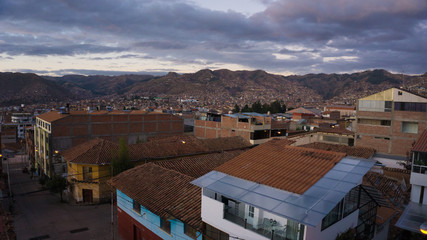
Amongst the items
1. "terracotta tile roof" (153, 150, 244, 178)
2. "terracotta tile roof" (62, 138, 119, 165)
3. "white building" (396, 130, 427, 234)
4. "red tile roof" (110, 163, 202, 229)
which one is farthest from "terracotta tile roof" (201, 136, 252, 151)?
"white building" (396, 130, 427, 234)

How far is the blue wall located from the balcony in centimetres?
240

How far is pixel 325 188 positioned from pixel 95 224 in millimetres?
17781

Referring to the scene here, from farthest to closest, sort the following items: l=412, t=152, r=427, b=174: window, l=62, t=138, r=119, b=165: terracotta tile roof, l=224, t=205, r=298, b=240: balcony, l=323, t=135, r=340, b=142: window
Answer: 1. l=323, t=135, r=340, b=142: window
2. l=62, t=138, r=119, b=165: terracotta tile roof
3. l=412, t=152, r=427, b=174: window
4. l=224, t=205, r=298, b=240: balcony

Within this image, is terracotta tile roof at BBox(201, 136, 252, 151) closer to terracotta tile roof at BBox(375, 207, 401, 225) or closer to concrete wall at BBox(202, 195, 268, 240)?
terracotta tile roof at BBox(375, 207, 401, 225)

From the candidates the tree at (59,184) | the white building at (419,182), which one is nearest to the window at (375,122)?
the white building at (419,182)

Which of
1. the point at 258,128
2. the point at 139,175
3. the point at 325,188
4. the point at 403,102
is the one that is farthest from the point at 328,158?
the point at 258,128

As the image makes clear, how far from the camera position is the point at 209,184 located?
34.0 feet

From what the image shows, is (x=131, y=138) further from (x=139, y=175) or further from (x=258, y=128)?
(x=139, y=175)

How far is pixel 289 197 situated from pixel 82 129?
3674 centimetres

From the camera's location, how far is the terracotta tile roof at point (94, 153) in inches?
989

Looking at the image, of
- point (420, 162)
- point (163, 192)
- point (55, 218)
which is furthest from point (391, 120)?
point (55, 218)

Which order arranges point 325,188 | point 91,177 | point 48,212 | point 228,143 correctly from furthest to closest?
point 228,143, point 91,177, point 48,212, point 325,188

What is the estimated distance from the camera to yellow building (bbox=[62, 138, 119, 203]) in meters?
25.2

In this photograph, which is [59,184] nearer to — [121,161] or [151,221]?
[121,161]
